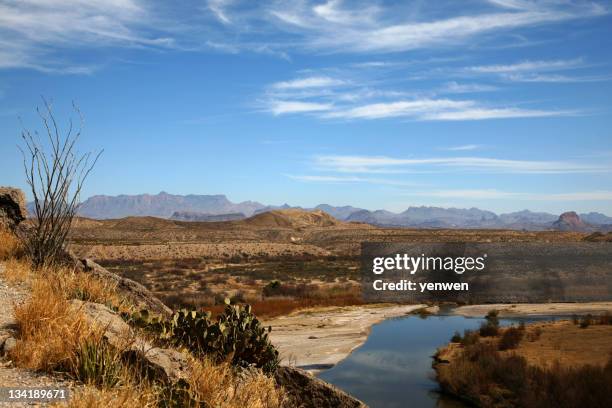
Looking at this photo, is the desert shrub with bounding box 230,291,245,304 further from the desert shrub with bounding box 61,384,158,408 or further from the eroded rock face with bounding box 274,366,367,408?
the desert shrub with bounding box 61,384,158,408

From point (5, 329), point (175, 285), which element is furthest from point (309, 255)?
point (5, 329)

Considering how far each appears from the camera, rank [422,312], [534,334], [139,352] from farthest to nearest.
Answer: [422,312], [534,334], [139,352]

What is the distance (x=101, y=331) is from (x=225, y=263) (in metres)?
67.4

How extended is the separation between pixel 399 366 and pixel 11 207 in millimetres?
16729

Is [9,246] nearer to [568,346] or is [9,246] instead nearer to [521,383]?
[521,383]

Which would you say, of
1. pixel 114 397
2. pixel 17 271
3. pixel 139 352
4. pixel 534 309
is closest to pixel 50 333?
pixel 139 352

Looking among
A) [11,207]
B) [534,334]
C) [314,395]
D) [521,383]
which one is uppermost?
[11,207]

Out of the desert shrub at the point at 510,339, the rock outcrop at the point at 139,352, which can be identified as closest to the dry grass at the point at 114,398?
the rock outcrop at the point at 139,352

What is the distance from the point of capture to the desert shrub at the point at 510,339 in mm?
24703

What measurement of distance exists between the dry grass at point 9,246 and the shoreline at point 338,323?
9.94m

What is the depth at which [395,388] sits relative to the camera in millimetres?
20531

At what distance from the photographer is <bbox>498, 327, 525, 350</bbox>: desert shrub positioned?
2470 cm

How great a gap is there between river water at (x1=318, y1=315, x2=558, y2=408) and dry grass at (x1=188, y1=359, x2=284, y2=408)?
11770mm

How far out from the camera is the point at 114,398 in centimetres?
550
